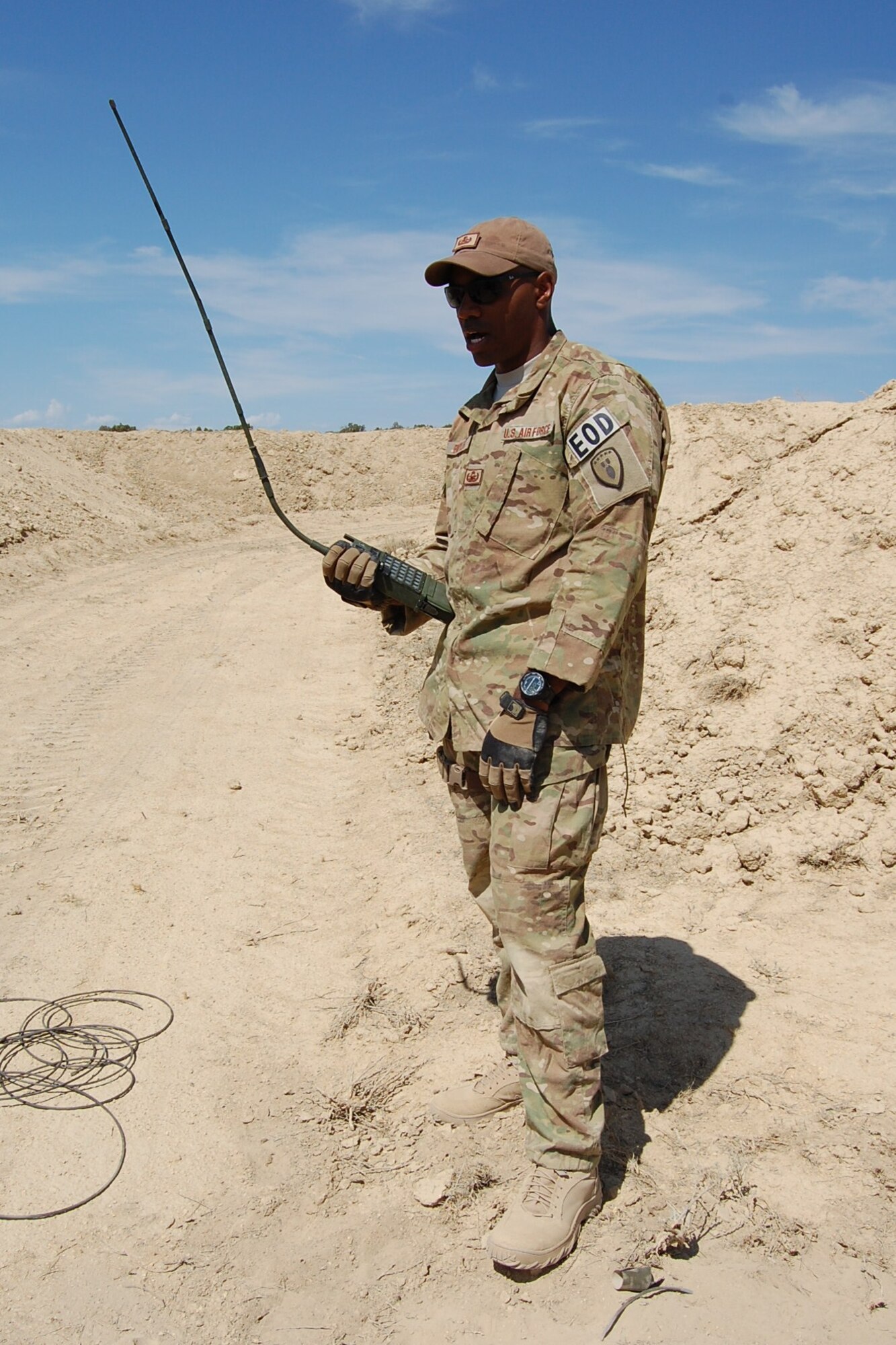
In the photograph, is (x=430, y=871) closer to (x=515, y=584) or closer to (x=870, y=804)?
(x=870, y=804)

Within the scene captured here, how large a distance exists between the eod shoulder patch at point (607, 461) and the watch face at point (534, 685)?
1.34 ft

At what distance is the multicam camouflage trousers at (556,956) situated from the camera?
2410 millimetres

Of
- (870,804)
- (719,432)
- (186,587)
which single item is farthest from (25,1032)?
(719,432)

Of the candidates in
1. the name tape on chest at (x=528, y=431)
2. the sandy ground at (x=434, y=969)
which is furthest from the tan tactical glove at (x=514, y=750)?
the sandy ground at (x=434, y=969)

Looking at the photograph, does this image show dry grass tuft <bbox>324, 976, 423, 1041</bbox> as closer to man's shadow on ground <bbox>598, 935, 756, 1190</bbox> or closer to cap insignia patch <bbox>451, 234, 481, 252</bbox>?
man's shadow on ground <bbox>598, 935, 756, 1190</bbox>

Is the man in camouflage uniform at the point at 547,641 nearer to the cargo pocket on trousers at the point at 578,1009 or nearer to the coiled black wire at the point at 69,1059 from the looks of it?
the cargo pocket on trousers at the point at 578,1009

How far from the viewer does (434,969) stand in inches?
152

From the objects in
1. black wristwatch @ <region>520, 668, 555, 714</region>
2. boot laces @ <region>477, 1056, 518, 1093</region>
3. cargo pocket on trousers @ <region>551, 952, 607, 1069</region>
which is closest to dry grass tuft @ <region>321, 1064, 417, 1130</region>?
boot laces @ <region>477, 1056, 518, 1093</region>

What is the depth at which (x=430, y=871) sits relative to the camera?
15.5 ft

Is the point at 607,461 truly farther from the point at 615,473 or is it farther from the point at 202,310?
the point at 202,310

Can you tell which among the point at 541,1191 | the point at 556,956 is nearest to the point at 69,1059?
the point at 541,1191

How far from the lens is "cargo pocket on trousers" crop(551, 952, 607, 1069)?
2420mm

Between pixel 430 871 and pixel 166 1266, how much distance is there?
2.39 metres

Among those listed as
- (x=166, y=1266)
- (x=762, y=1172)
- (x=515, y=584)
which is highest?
(x=515, y=584)
